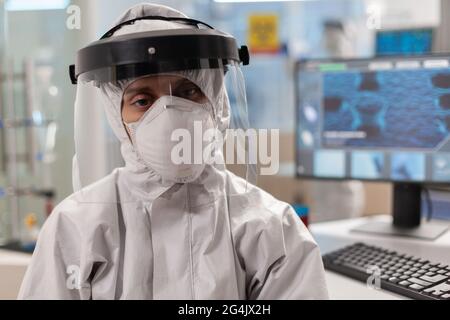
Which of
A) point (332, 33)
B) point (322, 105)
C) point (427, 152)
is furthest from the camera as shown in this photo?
point (332, 33)

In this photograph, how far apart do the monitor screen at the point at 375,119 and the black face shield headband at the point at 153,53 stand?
2.32ft

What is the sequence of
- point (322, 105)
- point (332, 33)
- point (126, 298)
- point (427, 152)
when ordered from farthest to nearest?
1. point (332, 33)
2. point (322, 105)
3. point (427, 152)
4. point (126, 298)

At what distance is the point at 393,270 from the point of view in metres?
1.09

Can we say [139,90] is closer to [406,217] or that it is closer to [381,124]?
[381,124]

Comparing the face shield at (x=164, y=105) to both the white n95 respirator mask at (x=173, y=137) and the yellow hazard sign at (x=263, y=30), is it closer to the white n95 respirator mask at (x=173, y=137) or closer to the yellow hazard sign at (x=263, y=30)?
the white n95 respirator mask at (x=173, y=137)

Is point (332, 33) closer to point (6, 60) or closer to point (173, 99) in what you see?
point (6, 60)

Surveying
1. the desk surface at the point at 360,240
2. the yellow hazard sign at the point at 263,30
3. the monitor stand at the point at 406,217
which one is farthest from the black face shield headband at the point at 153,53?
the monitor stand at the point at 406,217

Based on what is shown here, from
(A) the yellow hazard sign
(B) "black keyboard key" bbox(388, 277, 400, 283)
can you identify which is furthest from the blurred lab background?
(B) "black keyboard key" bbox(388, 277, 400, 283)

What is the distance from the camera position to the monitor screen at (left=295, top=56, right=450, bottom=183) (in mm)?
1317

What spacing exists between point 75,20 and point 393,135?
0.89 meters

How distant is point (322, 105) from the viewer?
150cm

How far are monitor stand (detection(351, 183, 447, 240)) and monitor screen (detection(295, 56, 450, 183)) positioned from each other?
55 mm
